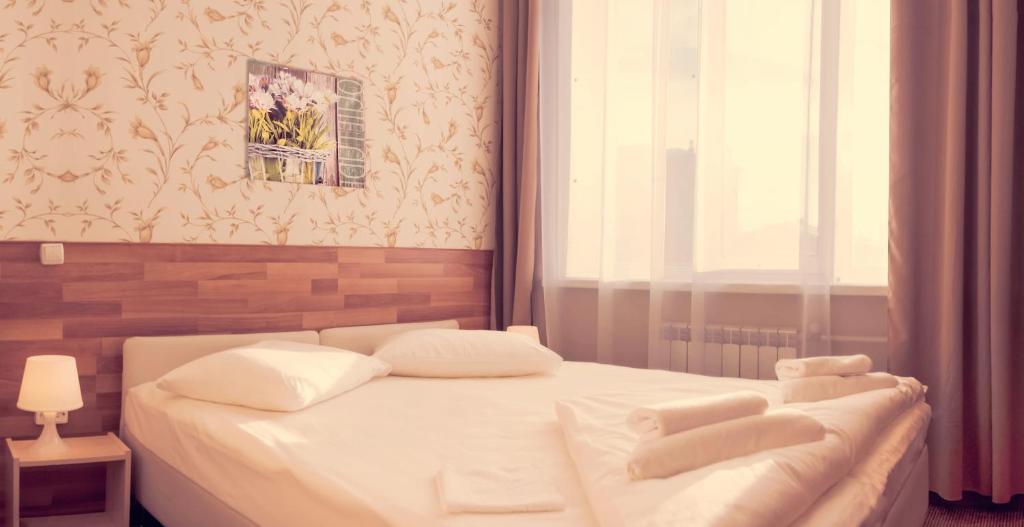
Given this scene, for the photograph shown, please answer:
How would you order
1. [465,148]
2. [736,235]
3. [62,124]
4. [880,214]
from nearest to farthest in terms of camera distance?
[62,124]
[880,214]
[736,235]
[465,148]

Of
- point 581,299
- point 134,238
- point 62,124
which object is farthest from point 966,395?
point 62,124

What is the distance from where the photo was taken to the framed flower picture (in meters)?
3.38

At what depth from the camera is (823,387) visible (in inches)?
92.4

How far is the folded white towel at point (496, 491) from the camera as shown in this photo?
1.42 metres

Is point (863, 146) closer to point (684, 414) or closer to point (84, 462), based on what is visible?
point (684, 414)

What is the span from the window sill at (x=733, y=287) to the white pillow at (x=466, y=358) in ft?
2.94

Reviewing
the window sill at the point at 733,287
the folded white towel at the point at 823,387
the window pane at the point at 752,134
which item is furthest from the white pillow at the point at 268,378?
the window pane at the point at 752,134

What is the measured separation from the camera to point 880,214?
3.38 m

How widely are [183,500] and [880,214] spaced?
3093 mm

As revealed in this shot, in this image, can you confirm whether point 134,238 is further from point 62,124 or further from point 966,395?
point 966,395

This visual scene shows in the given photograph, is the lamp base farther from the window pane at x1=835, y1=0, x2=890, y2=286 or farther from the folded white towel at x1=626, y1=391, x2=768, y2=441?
the window pane at x1=835, y1=0, x2=890, y2=286

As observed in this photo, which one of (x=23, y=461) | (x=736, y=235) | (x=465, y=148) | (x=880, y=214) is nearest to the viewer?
(x=23, y=461)

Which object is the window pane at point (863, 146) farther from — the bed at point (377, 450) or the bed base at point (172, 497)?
the bed base at point (172, 497)

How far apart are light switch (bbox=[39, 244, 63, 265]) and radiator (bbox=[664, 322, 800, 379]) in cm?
277
